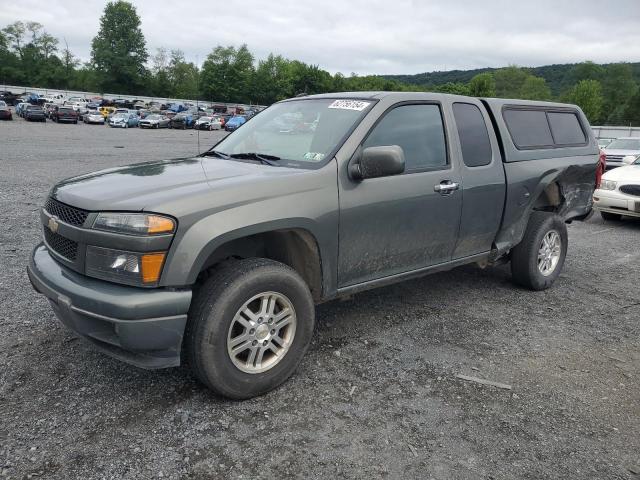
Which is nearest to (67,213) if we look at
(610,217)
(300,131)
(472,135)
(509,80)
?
(300,131)

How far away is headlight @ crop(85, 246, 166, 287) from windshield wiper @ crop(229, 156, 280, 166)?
1219 mm

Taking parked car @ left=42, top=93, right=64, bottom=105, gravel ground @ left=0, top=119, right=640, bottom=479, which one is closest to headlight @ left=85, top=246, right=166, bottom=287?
gravel ground @ left=0, top=119, right=640, bottom=479

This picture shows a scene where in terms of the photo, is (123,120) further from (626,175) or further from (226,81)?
(226,81)

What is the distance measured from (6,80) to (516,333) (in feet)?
368

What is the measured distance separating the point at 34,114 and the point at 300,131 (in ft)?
142

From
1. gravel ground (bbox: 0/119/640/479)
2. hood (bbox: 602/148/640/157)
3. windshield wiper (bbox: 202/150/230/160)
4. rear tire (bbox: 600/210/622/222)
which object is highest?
windshield wiper (bbox: 202/150/230/160)

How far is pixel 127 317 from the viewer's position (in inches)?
104

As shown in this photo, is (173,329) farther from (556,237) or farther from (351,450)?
(556,237)

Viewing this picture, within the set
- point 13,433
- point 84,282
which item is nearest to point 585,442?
point 84,282

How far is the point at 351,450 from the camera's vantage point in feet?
8.88

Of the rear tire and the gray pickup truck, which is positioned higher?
the gray pickup truck

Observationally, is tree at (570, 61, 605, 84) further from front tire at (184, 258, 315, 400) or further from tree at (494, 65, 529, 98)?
front tire at (184, 258, 315, 400)

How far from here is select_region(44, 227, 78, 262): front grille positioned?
2949 mm

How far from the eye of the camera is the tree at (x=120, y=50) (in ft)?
330
